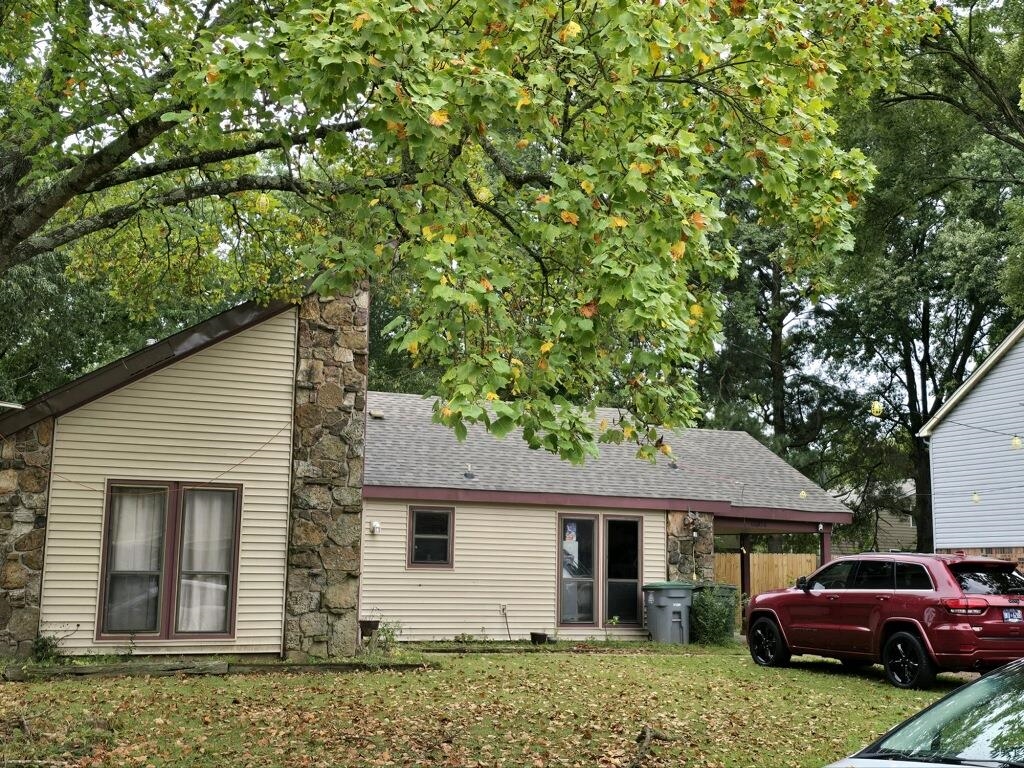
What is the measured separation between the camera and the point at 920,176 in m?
19.9

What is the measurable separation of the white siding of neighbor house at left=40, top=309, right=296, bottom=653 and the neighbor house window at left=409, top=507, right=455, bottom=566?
15.2 feet

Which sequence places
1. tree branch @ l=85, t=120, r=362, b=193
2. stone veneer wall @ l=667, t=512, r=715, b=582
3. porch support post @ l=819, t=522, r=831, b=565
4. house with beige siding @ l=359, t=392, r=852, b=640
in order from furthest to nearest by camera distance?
porch support post @ l=819, t=522, r=831, b=565
stone veneer wall @ l=667, t=512, r=715, b=582
house with beige siding @ l=359, t=392, r=852, b=640
tree branch @ l=85, t=120, r=362, b=193

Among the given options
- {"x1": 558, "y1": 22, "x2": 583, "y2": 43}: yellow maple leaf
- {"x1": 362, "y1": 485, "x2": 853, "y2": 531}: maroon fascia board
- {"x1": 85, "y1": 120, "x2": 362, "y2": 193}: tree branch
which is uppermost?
{"x1": 85, "y1": 120, "x2": 362, "y2": 193}: tree branch

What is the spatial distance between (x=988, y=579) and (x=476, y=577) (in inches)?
351

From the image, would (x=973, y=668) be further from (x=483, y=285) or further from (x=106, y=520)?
(x=106, y=520)

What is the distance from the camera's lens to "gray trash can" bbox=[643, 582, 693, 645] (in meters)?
19.0

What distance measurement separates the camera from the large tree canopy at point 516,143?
263 inches

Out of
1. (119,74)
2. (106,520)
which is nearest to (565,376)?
(119,74)

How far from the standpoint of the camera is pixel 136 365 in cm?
1351

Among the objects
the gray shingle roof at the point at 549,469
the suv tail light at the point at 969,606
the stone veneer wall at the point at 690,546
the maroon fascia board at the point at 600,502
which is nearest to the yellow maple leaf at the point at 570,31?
the suv tail light at the point at 969,606

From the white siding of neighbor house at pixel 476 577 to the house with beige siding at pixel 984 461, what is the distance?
877 centimetres

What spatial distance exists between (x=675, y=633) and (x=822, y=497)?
5.80 metres

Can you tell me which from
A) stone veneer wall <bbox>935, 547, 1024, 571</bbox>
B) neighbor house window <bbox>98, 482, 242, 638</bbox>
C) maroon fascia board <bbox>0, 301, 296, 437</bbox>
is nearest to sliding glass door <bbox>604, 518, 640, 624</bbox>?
stone veneer wall <bbox>935, 547, 1024, 571</bbox>

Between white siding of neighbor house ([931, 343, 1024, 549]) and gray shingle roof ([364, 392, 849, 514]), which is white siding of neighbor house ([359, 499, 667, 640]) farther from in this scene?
white siding of neighbor house ([931, 343, 1024, 549])
